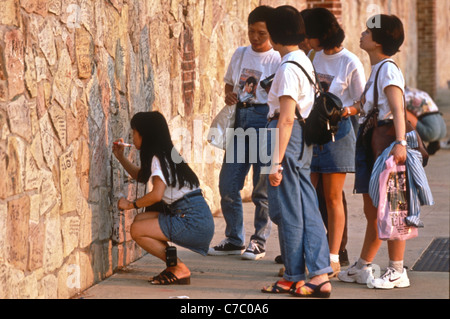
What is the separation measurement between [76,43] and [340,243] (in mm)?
2141

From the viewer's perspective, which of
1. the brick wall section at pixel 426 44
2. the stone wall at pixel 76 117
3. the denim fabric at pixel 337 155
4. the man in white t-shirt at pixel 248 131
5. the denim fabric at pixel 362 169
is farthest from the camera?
the brick wall section at pixel 426 44

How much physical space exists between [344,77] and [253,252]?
145cm

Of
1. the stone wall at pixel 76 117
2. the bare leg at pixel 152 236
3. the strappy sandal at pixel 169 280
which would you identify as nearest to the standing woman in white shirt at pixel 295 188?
the strappy sandal at pixel 169 280

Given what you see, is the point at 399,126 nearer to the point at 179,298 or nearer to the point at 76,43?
the point at 179,298

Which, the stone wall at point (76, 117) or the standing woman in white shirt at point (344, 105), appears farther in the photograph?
the standing woman in white shirt at point (344, 105)

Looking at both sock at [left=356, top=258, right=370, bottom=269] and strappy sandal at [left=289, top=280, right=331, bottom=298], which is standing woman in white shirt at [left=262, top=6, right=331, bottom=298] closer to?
strappy sandal at [left=289, top=280, right=331, bottom=298]

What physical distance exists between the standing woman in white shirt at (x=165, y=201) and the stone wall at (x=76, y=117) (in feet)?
0.84

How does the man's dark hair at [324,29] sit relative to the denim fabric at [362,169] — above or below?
above

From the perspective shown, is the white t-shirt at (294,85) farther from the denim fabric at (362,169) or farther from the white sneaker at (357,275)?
the white sneaker at (357,275)

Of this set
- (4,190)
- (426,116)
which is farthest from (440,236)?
(426,116)

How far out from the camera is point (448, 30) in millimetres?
29766

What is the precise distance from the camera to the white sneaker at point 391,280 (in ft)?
17.2

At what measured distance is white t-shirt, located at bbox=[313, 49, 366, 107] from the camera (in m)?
5.68

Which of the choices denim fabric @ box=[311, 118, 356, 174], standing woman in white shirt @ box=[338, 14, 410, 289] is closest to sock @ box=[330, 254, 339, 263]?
standing woman in white shirt @ box=[338, 14, 410, 289]
